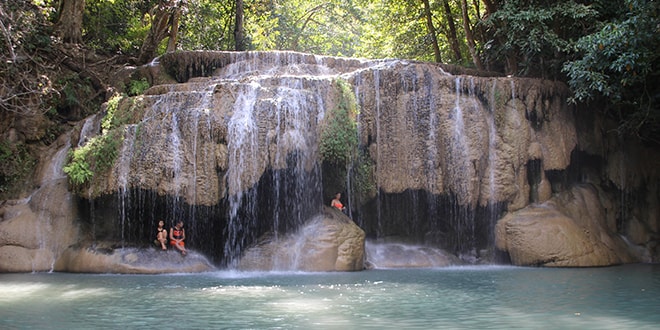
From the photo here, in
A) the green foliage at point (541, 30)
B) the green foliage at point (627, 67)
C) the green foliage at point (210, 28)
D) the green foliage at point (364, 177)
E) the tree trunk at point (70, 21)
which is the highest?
the green foliage at point (210, 28)

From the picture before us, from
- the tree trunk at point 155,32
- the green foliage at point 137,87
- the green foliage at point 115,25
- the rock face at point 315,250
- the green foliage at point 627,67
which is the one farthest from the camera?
the green foliage at point 115,25

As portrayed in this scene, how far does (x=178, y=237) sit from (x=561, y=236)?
8.41 meters

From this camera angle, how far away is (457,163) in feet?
48.3

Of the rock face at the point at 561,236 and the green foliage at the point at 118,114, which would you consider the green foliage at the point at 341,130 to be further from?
the green foliage at the point at 118,114

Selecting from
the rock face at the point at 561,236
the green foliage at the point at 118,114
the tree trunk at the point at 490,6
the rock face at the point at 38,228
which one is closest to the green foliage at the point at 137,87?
the green foliage at the point at 118,114

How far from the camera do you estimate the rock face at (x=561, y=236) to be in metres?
13.5

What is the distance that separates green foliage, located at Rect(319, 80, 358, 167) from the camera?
13992 millimetres

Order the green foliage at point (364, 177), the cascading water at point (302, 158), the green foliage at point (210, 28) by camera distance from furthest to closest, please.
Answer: the green foliage at point (210, 28), the green foliage at point (364, 177), the cascading water at point (302, 158)

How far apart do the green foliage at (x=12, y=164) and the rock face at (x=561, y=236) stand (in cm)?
1149

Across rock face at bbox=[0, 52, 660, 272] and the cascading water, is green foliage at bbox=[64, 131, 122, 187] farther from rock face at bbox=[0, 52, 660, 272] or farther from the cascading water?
the cascading water

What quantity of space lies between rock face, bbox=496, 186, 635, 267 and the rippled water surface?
1.27 metres

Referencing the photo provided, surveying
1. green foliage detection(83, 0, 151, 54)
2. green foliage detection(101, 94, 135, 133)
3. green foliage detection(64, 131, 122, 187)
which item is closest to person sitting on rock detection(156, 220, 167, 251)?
green foliage detection(64, 131, 122, 187)

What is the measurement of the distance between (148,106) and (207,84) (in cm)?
171

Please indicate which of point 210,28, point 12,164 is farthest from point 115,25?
point 12,164
